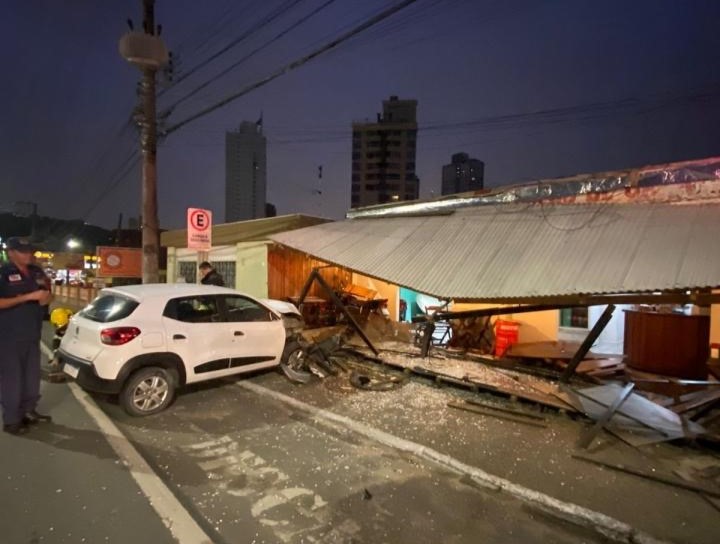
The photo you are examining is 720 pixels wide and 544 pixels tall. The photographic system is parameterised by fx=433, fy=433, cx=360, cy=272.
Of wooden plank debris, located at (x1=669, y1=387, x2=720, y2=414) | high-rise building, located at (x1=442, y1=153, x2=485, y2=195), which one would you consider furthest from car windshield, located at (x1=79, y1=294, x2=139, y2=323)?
high-rise building, located at (x1=442, y1=153, x2=485, y2=195)

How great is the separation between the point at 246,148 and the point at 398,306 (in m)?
25.8

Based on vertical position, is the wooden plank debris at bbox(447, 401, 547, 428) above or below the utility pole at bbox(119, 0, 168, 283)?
below

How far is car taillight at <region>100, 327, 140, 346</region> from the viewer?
547 centimetres

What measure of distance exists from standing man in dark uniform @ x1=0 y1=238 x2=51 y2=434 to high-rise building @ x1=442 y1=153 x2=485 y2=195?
55.6m

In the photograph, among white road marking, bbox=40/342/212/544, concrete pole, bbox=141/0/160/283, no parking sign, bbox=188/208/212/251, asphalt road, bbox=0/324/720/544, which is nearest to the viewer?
white road marking, bbox=40/342/212/544

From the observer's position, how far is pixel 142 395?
5762 millimetres

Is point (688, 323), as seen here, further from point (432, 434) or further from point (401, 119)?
point (401, 119)

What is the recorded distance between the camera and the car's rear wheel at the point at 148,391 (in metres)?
5.62

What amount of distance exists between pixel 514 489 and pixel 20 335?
18.3 feet

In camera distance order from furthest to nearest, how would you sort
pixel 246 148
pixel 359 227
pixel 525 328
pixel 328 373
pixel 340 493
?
pixel 246 148 → pixel 525 328 → pixel 359 227 → pixel 328 373 → pixel 340 493

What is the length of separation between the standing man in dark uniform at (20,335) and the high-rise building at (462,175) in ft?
183

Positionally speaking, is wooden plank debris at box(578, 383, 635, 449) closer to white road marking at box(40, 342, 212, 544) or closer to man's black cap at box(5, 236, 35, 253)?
white road marking at box(40, 342, 212, 544)

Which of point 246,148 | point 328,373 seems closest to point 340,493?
point 328,373

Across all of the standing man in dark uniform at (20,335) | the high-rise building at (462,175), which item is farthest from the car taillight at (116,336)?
the high-rise building at (462,175)
